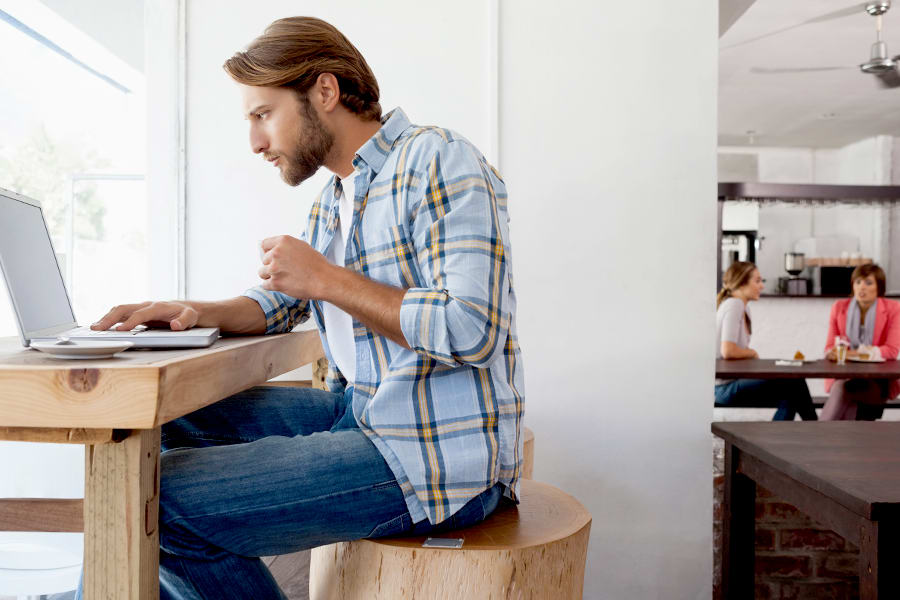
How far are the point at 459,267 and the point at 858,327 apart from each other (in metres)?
5.18

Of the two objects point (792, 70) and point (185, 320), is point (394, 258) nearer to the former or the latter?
point (185, 320)

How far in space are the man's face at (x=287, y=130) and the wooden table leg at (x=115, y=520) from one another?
63cm

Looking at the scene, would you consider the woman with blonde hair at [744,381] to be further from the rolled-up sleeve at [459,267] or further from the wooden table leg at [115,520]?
the wooden table leg at [115,520]

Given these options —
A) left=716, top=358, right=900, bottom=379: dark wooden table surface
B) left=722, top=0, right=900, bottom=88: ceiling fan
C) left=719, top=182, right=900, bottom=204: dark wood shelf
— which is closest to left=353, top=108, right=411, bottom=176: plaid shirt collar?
left=716, top=358, right=900, bottom=379: dark wooden table surface

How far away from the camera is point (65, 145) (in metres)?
2.18

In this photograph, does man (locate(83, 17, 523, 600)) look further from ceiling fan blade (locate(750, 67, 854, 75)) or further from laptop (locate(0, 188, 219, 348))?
ceiling fan blade (locate(750, 67, 854, 75))

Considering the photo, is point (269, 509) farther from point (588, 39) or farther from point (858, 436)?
point (588, 39)

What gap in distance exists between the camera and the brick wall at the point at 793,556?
236cm

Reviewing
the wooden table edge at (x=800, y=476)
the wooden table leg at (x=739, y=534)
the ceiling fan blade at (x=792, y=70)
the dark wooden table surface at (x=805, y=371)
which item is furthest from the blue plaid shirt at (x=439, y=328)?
the ceiling fan blade at (x=792, y=70)

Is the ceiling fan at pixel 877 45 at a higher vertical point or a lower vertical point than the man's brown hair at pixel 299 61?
higher

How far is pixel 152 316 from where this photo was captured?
1.27 meters

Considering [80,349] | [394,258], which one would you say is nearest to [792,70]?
[394,258]

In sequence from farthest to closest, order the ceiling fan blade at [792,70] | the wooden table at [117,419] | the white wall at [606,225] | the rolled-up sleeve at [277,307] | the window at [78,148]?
the ceiling fan blade at [792,70], the white wall at [606,225], the window at [78,148], the rolled-up sleeve at [277,307], the wooden table at [117,419]

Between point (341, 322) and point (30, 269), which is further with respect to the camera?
point (341, 322)
